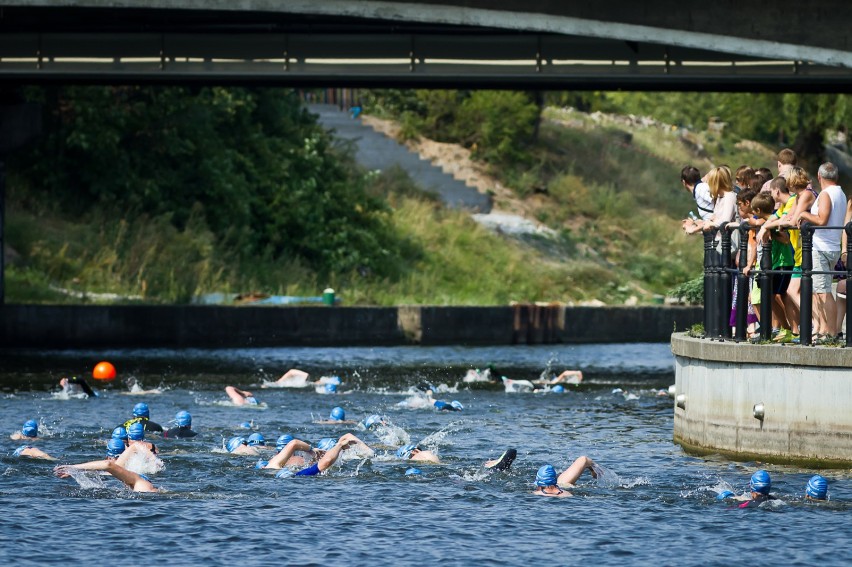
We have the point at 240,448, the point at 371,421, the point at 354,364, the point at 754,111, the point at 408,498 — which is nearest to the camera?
the point at 408,498

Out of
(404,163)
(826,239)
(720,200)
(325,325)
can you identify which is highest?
(404,163)

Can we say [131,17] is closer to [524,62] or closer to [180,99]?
[524,62]

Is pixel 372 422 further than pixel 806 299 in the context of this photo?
Yes

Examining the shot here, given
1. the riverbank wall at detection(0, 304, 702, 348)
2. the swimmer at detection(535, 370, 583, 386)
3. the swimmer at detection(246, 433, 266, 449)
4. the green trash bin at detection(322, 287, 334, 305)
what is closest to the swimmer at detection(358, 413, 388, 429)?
the swimmer at detection(246, 433, 266, 449)

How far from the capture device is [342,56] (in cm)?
3447

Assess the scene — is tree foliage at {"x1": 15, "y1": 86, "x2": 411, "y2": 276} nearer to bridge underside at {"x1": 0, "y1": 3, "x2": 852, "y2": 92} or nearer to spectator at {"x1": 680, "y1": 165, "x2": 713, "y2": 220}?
bridge underside at {"x1": 0, "y1": 3, "x2": 852, "y2": 92}

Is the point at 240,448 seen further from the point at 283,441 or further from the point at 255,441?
the point at 283,441

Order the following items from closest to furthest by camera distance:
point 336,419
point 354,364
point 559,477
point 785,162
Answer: point 559,477 < point 785,162 < point 336,419 < point 354,364

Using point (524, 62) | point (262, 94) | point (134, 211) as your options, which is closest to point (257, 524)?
point (524, 62)

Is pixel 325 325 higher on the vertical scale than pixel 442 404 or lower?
higher

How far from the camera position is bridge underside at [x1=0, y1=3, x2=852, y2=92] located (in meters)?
32.8

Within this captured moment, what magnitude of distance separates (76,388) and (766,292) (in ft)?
48.1

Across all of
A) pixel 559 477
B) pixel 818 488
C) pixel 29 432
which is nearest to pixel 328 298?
pixel 29 432

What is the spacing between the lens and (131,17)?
115 ft
